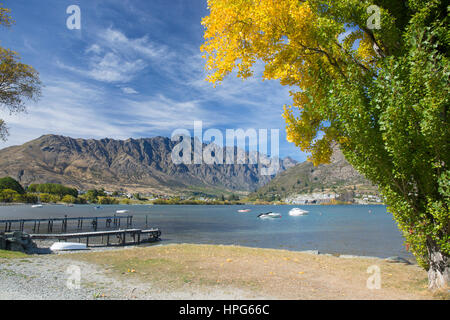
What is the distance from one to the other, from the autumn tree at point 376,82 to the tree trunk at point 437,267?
0.10 ft

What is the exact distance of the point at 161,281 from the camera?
10781 millimetres

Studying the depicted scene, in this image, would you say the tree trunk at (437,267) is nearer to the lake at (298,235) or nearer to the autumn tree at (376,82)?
the autumn tree at (376,82)

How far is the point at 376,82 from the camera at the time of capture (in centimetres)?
862

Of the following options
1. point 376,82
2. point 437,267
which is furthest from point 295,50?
point 437,267

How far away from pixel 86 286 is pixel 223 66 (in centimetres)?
893

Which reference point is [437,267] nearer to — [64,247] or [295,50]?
[295,50]

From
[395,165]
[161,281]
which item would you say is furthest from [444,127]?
[161,281]

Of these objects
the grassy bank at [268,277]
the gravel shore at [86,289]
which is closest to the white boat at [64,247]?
the grassy bank at [268,277]

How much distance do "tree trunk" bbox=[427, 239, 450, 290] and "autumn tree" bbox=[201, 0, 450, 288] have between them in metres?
0.03

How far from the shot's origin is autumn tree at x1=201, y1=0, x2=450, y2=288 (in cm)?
826

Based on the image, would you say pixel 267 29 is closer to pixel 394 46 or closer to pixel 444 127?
pixel 394 46

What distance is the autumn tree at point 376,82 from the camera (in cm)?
826

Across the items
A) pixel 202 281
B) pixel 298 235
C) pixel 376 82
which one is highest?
pixel 376 82

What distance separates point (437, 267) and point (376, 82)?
21.0ft
